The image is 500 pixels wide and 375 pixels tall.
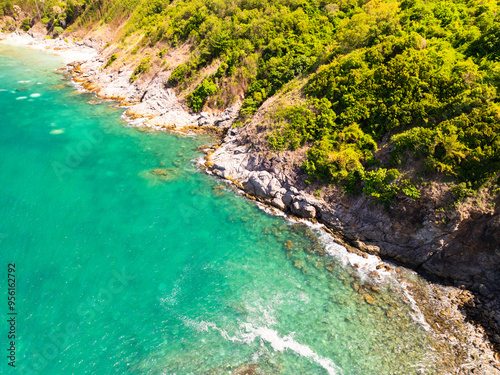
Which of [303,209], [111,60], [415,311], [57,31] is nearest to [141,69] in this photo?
[111,60]

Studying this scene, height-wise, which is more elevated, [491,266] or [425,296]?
[491,266]

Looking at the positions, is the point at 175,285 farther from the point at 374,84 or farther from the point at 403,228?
the point at 374,84

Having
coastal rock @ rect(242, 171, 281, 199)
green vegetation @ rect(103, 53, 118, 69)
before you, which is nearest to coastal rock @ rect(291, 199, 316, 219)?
coastal rock @ rect(242, 171, 281, 199)

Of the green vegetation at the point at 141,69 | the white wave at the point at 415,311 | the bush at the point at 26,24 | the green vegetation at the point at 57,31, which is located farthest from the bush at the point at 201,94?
the bush at the point at 26,24

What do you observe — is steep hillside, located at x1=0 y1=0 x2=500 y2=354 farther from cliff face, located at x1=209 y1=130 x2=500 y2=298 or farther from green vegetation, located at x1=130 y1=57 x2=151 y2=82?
green vegetation, located at x1=130 y1=57 x2=151 y2=82

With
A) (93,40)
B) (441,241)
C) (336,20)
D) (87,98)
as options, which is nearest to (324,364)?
(441,241)

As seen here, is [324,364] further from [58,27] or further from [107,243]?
[58,27]

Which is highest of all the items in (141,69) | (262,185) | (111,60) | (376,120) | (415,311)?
(111,60)
